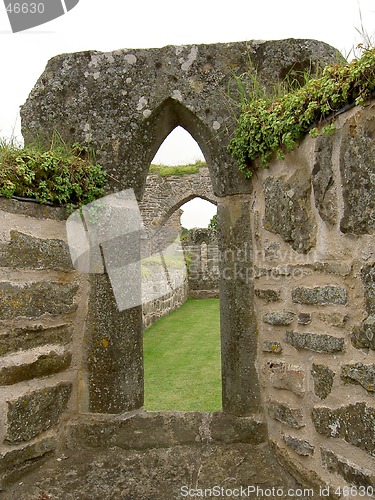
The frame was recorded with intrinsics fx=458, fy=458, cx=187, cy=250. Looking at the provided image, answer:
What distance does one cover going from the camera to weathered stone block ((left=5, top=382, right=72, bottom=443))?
2297mm

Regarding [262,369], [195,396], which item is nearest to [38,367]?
[262,369]

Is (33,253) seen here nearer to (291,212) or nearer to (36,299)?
(36,299)

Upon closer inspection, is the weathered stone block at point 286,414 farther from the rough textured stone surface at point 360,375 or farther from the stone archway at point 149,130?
the rough textured stone surface at point 360,375

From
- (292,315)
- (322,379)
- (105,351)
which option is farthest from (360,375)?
(105,351)

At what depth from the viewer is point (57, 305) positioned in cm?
259

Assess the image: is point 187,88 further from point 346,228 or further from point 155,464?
point 155,464

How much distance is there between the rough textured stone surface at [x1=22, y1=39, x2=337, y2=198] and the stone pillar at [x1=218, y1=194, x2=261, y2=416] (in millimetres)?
146

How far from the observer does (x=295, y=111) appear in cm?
211

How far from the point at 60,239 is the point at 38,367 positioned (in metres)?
0.72

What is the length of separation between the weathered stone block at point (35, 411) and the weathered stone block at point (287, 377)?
120 centimetres

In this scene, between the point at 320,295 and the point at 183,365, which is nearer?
the point at 320,295

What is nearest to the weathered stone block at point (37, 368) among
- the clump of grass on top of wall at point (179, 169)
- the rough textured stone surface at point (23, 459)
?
the rough textured stone surface at point (23, 459)

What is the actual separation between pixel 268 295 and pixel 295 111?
0.96 metres

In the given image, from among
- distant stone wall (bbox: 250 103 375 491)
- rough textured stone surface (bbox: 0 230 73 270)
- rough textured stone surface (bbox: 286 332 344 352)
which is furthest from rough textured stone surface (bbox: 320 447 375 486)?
rough textured stone surface (bbox: 0 230 73 270)
